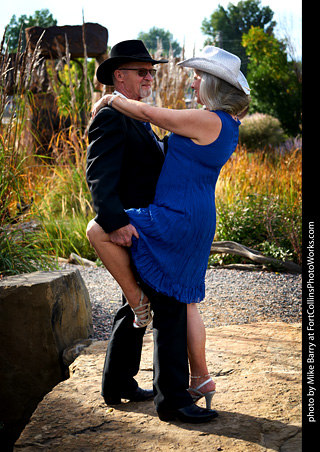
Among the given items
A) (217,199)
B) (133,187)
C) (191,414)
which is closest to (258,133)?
(217,199)

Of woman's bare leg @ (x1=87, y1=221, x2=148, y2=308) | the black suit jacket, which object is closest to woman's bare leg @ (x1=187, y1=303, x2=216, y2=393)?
woman's bare leg @ (x1=87, y1=221, x2=148, y2=308)

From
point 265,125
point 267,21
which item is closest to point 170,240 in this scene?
point 265,125

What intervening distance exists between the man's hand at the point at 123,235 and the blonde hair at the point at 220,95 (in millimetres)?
609

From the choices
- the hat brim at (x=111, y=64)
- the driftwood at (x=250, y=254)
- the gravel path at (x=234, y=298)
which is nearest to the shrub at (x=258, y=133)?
the driftwood at (x=250, y=254)

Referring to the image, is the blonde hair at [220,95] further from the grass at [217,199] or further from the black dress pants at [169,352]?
the grass at [217,199]

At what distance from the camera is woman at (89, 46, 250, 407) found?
2.18 metres

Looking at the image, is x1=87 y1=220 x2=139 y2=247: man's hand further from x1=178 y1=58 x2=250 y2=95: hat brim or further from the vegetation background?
the vegetation background

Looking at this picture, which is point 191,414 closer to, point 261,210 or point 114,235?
point 114,235

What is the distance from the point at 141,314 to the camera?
2.37 meters

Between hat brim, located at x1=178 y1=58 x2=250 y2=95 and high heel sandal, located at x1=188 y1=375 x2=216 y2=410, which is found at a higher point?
hat brim, located at x1=178 y1=58 x2=250 y2=95

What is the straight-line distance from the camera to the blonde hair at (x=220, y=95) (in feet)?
7.21

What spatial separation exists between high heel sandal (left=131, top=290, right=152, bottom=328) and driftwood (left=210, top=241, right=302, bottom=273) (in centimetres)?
304

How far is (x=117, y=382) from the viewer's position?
2.54 meters

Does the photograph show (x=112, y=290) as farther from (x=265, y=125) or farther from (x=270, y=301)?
(x=265, y=125)
